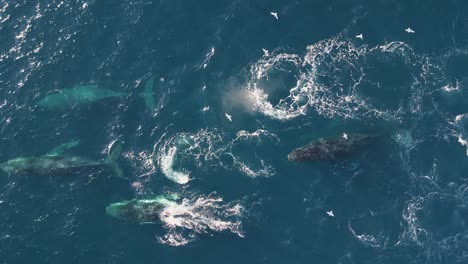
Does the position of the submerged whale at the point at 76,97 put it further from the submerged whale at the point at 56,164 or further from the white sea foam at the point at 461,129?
the white sea foam at the point at 461,129

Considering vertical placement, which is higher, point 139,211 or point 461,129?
point 461,129

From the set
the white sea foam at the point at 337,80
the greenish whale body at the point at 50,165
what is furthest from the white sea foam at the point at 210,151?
the greenish whale body at the point at 50,165

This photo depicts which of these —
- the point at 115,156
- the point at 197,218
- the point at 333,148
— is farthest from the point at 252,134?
the point at 115,156

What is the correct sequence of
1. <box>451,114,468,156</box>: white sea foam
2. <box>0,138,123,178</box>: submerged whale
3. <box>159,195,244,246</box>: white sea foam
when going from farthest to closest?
<box>0,138,123,178</box>: submerged whale < <box>159,195,244,246</box>: white sea foam < <box>451,114,468,156</box>: white sea foam

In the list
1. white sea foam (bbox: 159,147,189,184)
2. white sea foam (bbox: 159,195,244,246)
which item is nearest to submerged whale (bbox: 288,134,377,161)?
white sea foam (bbox: 159,195,244,246)

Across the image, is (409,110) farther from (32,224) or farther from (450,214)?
(32,224)

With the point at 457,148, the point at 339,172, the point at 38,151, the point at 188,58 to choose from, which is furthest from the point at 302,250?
the point at 38,151

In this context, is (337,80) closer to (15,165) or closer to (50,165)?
(50,165)

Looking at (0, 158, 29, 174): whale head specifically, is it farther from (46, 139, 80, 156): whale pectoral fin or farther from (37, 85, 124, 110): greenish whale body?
(37, 85, 124, 110): greenish whale body
